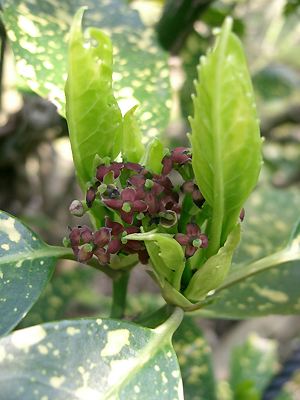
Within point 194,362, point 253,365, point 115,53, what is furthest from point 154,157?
point 253,365

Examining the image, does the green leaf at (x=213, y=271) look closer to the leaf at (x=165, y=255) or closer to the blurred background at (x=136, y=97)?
the leaf at (x=165, y=255)

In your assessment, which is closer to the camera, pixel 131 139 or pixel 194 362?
pixel 131 139

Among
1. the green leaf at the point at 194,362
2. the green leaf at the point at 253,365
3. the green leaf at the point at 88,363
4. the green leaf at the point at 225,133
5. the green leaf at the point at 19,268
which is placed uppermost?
the green leaf at the point at 225,133

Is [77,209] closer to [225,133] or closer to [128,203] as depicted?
[128,203]

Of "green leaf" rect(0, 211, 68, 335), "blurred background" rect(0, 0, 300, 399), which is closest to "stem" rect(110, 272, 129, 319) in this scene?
"green leaf" rect(0, 211, 68, 335)

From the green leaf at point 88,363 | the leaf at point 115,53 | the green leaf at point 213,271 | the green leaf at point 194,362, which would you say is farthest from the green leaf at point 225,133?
the green leaf at point 194,362
